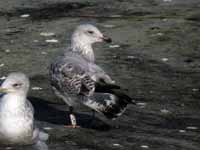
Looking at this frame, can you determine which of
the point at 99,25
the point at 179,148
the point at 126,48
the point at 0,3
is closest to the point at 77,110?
the point at 179,148

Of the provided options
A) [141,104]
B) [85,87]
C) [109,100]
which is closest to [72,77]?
[85,87]

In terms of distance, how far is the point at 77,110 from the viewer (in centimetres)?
1205

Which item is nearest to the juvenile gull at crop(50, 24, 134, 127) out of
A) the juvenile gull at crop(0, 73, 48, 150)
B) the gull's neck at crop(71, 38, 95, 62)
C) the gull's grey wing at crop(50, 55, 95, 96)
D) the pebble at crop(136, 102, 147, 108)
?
the gull's grey wing at crop(50, 55, 95, 96)

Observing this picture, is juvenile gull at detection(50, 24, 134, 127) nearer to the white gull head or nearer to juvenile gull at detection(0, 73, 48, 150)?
the white gull head

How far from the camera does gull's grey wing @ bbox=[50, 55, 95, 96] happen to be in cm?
1101

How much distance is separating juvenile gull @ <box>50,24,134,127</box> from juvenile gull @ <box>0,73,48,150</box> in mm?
861

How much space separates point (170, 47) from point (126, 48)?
735 mm

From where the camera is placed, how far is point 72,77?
438 inches

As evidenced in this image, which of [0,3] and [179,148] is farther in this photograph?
[0,3]

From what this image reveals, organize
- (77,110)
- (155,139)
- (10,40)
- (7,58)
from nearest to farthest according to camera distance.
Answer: (155,139), (77,110), (7,58), (10,40)

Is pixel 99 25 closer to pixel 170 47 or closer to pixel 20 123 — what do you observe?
pixel 170 47

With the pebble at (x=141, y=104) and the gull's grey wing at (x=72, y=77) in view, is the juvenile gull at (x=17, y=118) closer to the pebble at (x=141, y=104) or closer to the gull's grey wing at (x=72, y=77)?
the gull's grey wing at (x=72, y=77)

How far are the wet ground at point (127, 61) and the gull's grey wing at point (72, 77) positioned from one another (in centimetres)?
45

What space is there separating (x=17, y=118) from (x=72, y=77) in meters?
1.30
